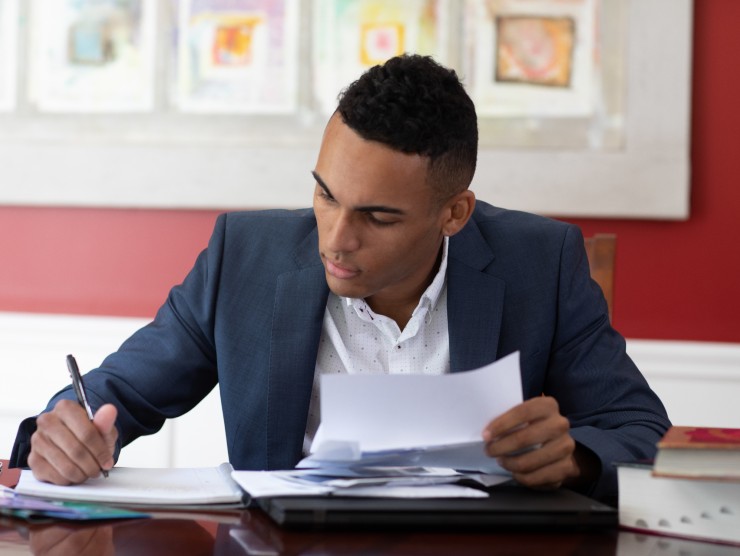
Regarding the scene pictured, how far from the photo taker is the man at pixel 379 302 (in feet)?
5.03

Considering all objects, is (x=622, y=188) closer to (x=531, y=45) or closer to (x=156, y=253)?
(x=531, y=45)

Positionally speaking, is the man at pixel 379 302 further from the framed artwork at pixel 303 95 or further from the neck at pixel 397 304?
the framed artwork at pixel 303 95

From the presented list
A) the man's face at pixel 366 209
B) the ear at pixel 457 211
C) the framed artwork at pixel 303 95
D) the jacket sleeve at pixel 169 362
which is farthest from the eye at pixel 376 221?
the framed artwork at pixel 303 95

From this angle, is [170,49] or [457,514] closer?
[457,514]

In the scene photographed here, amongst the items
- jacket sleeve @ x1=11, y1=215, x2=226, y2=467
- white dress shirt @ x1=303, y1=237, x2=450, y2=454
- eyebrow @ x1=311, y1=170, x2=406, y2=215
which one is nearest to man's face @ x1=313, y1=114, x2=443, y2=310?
eyebrow @ x1=311, y1=170, x2=406, y2=215

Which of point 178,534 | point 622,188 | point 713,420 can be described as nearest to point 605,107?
point 622,188

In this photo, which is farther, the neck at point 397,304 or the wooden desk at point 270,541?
the neck at point 397,304

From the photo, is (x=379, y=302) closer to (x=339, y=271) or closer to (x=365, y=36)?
(x=339, y=271)

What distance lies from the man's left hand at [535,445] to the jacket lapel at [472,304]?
0.39 m

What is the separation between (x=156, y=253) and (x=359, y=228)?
144 cm

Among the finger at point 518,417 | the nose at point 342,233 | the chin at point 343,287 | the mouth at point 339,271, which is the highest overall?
the nose at point 342,233

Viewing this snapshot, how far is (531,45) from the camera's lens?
106 inches

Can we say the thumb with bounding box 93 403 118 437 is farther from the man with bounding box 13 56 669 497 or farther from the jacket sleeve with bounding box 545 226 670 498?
the jacket sleeve with bounding box 545 226 670 498

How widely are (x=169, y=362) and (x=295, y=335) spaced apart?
0.22m
